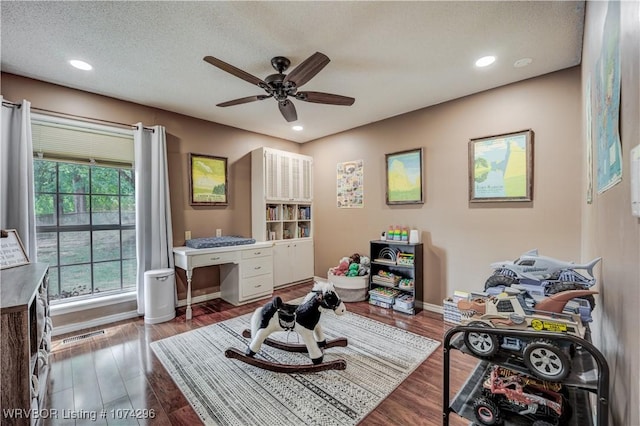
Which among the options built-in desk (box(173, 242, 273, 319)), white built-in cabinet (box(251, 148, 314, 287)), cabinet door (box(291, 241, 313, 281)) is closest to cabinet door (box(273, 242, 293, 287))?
white built-in cabinet (box(251, 148, 314, 287))

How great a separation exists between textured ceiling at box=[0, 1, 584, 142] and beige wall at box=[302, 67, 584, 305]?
26 centimetres

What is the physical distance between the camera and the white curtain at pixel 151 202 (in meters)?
3.15

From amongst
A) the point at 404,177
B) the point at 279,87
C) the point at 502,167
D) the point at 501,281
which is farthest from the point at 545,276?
the point at 404,177

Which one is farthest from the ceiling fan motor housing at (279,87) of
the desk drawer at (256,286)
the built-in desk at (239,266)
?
the desk drawer at (256,286)

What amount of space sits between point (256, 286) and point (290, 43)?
2929 mm

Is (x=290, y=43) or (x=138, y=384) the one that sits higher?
(x=290, y=43)

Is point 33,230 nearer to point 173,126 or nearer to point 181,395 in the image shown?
point 173,126

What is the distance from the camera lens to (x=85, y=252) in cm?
303

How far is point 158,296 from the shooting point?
9.95ft

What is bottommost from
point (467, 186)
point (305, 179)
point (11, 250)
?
point (11, 250)

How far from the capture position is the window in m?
2.76

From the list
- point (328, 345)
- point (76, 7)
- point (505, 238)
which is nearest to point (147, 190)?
point (76, 7)

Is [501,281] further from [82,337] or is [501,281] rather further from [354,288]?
[82,337]

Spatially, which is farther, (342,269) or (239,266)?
(342,269)
